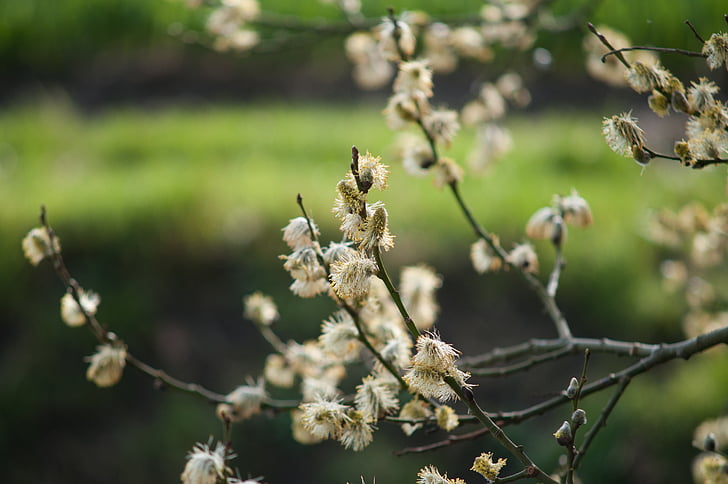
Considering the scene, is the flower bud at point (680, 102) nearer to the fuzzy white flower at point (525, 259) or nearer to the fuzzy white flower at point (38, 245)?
the fuzzy white flower at point (525, 259)

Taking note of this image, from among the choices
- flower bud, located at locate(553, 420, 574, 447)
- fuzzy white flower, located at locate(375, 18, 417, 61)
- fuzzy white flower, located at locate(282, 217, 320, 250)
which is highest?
fuzzy white flower, located at locate(375, 18, 417, 61)

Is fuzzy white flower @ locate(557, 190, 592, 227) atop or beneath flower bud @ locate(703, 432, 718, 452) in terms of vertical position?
atop

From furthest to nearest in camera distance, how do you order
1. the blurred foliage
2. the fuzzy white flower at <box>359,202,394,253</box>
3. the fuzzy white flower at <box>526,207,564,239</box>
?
1. the blurred foliage
2. the fuzzy white flower at <box>526,207,564,239</box>
3. the fuzzy white flower at <box>359,202,394,253</box>

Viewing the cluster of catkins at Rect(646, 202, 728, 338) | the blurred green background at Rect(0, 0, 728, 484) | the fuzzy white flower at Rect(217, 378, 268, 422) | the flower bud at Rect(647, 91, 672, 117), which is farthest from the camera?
the blurred green background at Rect(0, 0, 728, 484)

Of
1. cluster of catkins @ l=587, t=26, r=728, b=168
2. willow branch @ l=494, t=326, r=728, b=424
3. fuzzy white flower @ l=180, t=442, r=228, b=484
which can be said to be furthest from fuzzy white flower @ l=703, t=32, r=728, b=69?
fuzzy white flower @ l=180, t=442, r=228, b=484

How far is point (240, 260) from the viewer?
6.12ft

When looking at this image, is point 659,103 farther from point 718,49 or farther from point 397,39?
point 397,39

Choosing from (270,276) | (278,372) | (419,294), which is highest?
(419,294)

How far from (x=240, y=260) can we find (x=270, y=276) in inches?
4.1

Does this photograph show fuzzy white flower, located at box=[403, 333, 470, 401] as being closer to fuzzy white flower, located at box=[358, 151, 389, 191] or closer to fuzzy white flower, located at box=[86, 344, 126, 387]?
fuzzy white flower, located at box=[358, 151, 389, 191]

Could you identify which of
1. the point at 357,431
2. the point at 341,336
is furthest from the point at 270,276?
the point at 357,431

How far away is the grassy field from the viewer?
5.49 ft

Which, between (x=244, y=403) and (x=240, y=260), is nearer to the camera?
(x=244, y=403)

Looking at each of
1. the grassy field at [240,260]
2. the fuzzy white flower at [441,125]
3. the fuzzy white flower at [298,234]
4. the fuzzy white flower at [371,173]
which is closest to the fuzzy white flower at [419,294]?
the fuzzy white flower at [441,125]
